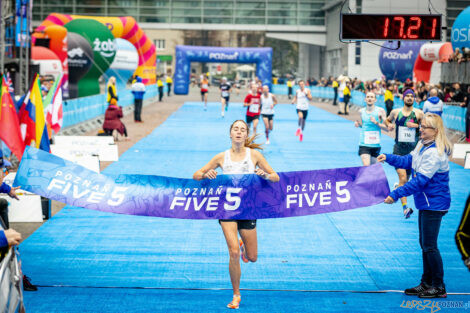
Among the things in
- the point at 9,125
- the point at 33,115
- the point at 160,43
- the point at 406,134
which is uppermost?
the point at 160,43

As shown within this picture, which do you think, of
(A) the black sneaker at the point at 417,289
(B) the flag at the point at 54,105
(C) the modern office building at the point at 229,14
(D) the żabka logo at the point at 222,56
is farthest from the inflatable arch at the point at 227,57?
(A) the black sneaker at the point at 417,289

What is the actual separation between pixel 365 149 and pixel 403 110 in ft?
2.94

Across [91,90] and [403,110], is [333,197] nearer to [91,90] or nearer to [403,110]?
[403,110]

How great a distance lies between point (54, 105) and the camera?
12.4 m

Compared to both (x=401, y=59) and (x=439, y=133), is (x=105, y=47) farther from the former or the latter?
(x=439, y=133)

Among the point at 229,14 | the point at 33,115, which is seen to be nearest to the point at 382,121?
the point at 33,115

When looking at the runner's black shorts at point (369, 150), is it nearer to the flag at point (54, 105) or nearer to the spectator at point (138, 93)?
the flag at point (54, 105)

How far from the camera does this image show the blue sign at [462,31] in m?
20.9

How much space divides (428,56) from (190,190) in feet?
84.3

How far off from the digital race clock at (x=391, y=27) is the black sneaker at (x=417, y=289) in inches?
265

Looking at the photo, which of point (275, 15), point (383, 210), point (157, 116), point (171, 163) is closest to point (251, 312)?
point (383, 210)

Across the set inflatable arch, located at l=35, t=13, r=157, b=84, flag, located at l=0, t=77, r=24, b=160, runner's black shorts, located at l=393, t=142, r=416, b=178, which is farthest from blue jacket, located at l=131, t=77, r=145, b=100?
runner's black shorts, located at l=393, t=142, r=416, b=178

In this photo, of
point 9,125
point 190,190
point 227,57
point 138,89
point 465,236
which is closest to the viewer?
point 465,236

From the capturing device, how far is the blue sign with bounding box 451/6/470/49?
2092 cm
